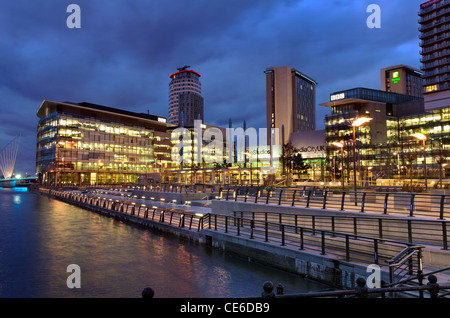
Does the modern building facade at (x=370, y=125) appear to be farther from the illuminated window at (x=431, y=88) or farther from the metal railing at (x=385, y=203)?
the metal railing at (x=385, y=203)

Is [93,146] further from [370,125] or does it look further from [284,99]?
[284,99]

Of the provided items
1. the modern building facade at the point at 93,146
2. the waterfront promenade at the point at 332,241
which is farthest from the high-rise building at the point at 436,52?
the waterfront promenade at the point at 332,241

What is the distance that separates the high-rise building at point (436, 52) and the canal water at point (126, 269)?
10785 cm

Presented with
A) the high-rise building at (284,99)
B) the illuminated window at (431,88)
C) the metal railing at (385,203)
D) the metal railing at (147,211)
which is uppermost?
the high-rise building at (284,99)

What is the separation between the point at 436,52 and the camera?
102188mm

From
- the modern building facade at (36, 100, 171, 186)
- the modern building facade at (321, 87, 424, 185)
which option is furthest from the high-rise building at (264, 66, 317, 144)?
the modern building facade at (36, 100, 171, 186)

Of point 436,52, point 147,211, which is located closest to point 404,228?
point 147,211

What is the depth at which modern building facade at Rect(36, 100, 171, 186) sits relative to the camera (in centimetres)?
10188

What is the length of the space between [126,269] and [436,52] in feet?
386

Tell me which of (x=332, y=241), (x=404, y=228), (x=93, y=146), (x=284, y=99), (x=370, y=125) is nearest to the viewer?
(x=404, y=228)

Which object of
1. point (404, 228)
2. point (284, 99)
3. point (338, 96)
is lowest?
point (404, 228)

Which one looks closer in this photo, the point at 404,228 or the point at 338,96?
the point at 404,228

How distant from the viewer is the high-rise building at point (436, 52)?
99625 millimetres

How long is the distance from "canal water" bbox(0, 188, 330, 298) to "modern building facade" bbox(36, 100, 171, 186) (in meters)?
75.5
